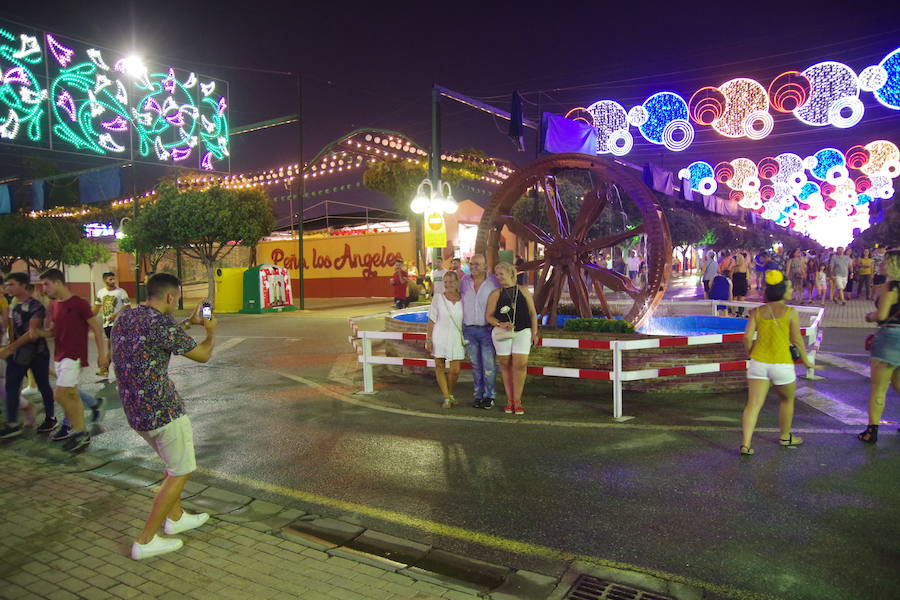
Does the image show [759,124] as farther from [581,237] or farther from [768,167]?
[768,167]

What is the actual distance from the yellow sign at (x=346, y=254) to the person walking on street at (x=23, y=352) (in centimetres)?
2215

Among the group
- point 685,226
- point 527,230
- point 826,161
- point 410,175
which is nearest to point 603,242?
point 527,230

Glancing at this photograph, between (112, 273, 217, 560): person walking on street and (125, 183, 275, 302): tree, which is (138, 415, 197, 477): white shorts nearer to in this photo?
(112, 273, 217, 560): person walking on street

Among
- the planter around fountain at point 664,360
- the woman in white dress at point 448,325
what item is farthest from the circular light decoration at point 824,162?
the woman in white dress at point 448,325

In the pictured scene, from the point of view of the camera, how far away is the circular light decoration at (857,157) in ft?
63.5

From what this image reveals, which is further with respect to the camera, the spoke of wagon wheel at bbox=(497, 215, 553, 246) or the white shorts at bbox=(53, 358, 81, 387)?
the spoke of wagon wheel at bbox=(497, 215, 553, 246)

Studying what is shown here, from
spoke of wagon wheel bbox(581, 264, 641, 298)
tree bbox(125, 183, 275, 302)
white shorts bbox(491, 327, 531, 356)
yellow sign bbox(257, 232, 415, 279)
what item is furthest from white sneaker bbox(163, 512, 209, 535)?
yellow sign bbox(257, 232, 415, 279)

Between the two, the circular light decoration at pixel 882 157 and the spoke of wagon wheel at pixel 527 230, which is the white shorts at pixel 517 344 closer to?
the spoke of wagon wheel at pixel 527 230

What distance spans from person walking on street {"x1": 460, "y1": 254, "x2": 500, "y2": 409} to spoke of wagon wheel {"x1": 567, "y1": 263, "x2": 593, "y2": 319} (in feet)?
11.1

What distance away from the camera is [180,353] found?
380cm

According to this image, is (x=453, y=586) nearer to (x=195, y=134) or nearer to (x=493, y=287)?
(x=493, y=287)

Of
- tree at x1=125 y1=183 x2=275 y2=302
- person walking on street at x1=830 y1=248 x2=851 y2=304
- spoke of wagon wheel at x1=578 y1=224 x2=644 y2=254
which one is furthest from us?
tree at x1=125 y1=183 x2=275 y2=302

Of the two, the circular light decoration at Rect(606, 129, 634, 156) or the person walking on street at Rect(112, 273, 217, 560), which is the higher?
the circular light decoration at Rect(606, 129, 634, 156)

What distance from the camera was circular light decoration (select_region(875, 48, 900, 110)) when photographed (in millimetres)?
10438
